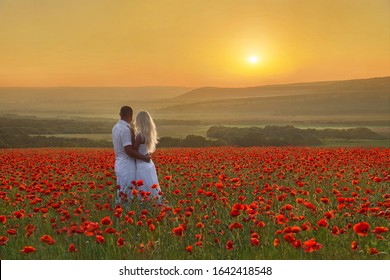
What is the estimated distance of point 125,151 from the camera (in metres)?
8.49

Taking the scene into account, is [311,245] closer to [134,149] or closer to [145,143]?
[145,143]

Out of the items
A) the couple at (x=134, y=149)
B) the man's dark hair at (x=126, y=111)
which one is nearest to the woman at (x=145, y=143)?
the couple at (x=134, y=149)

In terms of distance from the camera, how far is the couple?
8227 millimetres

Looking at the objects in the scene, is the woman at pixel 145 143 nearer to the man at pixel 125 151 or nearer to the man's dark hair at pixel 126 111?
the man at pixel 125 151

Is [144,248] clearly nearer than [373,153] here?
Yes

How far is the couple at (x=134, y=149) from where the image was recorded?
8.23 meters

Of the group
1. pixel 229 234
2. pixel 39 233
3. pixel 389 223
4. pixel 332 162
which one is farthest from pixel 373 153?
pixel 39 233

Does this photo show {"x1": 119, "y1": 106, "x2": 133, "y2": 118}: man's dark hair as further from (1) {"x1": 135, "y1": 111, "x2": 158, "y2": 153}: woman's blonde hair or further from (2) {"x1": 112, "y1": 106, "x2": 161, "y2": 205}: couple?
(1) {"x1": 135, "y1": 111, "x2": 158, "y2": 153}: woman's blonde hair
